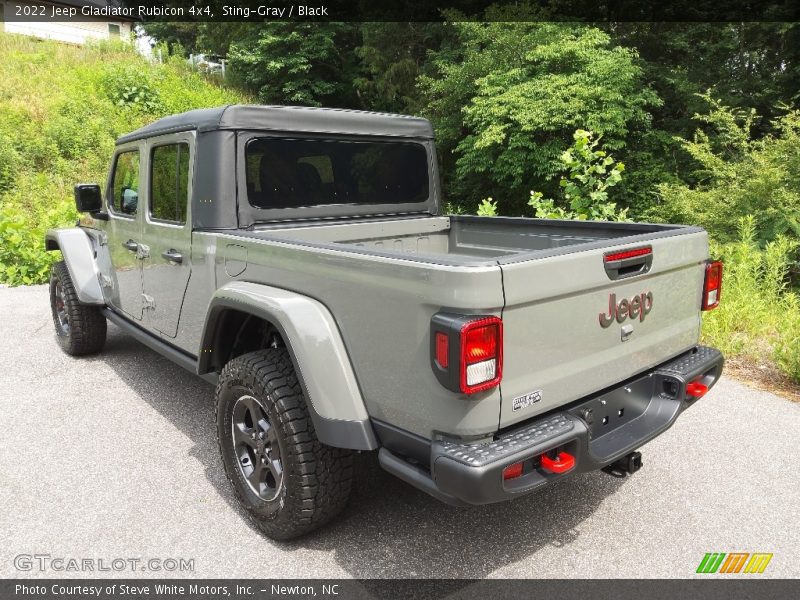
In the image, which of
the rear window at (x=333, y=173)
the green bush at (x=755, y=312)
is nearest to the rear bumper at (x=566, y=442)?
the rear window at (x=333, y=173)

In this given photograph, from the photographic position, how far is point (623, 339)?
101 inches

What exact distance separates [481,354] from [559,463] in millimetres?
556

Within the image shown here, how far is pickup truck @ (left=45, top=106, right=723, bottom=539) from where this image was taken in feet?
6.90

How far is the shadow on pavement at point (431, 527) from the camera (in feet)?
8.66

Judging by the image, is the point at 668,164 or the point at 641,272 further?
the point at 668,164

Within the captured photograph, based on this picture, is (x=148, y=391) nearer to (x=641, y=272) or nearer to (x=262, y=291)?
(x=262, y=291)

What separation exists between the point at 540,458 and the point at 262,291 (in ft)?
4.58

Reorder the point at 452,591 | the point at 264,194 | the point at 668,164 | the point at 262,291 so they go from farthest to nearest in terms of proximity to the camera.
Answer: the point at 668,164 → the point at 264,194 → the point at 262,291 → the point at 452,591

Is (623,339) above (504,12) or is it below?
below

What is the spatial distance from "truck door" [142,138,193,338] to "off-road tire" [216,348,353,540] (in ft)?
3.35

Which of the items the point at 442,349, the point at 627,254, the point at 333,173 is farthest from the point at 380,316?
the point at 333,173

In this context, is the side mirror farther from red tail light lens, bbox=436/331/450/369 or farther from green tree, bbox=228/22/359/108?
green tree, bbox=228/22/359/108

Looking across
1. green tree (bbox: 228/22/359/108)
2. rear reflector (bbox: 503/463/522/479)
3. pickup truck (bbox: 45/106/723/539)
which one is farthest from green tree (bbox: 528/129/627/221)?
green tree (bbox: 228/22/359/108)

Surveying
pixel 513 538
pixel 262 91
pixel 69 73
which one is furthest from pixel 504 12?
pixel 513 538
